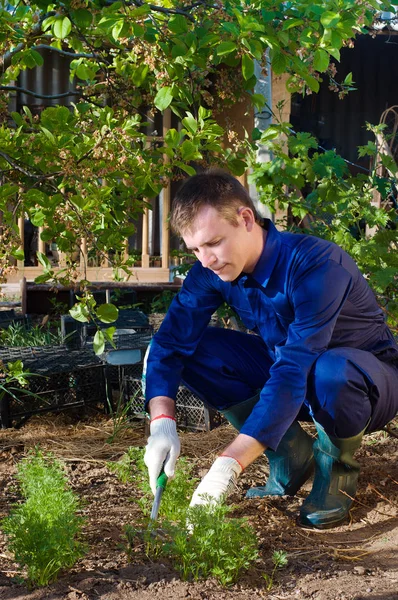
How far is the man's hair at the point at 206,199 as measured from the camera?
2.52m

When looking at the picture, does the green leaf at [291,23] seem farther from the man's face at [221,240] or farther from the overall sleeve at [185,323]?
the overall sleeve at [185,323]

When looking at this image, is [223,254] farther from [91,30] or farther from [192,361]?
[91,30]

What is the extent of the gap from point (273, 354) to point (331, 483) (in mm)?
521

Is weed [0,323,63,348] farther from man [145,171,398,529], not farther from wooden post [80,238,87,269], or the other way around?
man [145,171,398,529]

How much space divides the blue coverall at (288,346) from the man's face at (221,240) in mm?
121

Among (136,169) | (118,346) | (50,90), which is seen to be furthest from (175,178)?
(50,90)

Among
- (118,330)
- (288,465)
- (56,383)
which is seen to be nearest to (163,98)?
(288,465)

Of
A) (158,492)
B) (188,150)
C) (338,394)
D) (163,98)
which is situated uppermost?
(163,98)

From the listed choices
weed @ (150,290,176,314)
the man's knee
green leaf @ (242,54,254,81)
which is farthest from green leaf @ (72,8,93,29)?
weed @ (150,290,176,314)

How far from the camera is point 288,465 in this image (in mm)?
2902

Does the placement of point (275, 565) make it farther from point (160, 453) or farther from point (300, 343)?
point (300, 343)

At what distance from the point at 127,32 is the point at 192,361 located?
1258 millimetres

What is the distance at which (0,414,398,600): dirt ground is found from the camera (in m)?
2.01

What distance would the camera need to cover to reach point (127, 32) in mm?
2328
